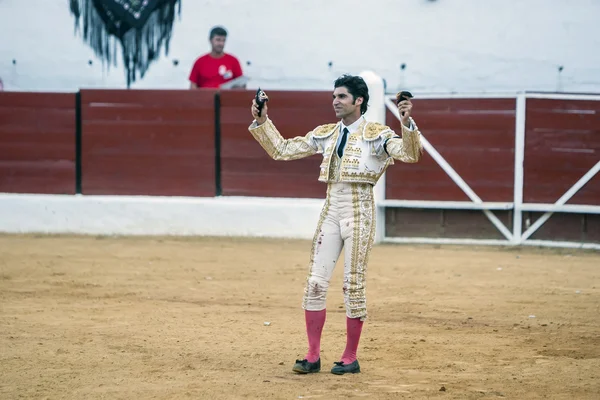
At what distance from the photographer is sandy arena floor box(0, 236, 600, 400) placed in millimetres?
4812

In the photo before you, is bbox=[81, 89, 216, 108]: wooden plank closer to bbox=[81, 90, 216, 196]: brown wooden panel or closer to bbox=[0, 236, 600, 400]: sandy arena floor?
bbox=[81, 90, 216, 196]: brown wooden panel

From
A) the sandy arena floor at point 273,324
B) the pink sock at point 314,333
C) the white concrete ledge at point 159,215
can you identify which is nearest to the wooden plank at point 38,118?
the white concrete ledge at point 159,215

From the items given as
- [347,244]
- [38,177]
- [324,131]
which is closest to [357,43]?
[38,177]

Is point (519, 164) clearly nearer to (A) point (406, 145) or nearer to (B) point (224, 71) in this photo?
(B) point (224, 71)

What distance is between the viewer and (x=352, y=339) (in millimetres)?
5035

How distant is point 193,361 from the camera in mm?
5277

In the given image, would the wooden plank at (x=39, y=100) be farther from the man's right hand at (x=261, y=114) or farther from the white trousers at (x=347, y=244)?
the white trousers at (x=347, y=244)

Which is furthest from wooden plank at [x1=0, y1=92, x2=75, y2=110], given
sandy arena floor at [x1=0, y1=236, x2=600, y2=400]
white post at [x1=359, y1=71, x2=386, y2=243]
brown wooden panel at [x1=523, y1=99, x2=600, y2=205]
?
brown wooden panel at [x1=523, y1=99, x2=600, y2=205]

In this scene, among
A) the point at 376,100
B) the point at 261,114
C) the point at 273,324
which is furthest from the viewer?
the point at 376,100

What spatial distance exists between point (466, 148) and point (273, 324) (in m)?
4.47

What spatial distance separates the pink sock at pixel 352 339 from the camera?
16.5 feet

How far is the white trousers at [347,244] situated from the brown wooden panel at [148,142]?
598 centimetres

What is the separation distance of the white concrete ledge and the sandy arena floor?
2.01 feet

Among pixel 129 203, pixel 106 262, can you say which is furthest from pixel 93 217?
pixel 106 262
